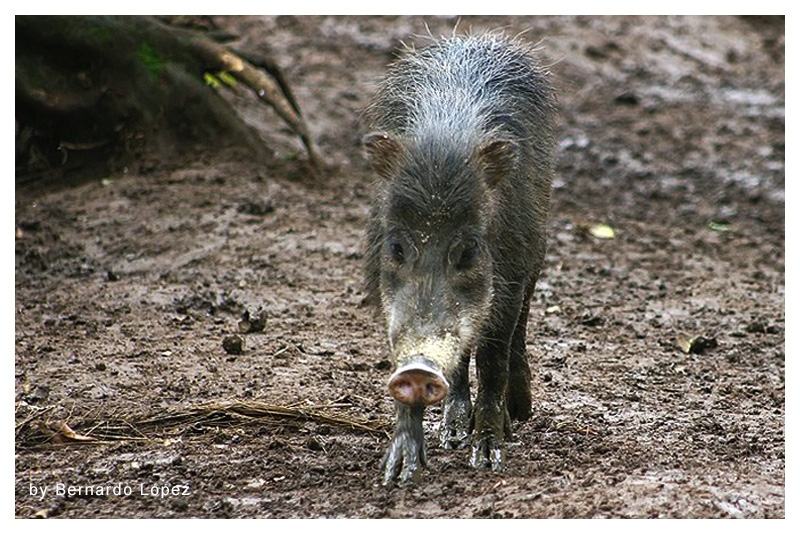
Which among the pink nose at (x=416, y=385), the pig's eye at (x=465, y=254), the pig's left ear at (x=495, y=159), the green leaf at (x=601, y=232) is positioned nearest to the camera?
the pink nose at (x=416, y=385)

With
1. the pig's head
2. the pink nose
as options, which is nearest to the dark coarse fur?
the pig's head

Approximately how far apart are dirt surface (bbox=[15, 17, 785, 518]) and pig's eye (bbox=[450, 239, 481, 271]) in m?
0.96

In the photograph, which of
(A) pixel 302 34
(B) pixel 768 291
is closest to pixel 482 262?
(B) pixel 768 291

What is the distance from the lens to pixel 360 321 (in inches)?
290

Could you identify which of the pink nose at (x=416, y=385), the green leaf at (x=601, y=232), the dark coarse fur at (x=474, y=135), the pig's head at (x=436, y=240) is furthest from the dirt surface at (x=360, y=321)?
the dark coarse fur at (x=474, y=135)

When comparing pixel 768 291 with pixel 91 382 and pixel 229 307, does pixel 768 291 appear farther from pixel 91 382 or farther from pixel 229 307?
pixel 91 382

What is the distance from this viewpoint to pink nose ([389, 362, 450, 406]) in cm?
437

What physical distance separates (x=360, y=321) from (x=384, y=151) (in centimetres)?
232

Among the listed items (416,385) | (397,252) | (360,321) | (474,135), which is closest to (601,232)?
(360,321)

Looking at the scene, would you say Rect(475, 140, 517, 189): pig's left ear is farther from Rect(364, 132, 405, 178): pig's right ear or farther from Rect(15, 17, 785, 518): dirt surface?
Rect(15, 17, 785, 518): dirt surface

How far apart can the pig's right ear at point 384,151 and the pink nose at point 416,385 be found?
1.15 metres

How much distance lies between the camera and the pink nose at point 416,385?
4.37m

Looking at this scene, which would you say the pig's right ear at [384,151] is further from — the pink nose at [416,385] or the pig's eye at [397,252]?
the pink nose at [416,385]

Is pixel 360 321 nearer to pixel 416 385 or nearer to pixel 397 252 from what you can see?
pixel 397 252
